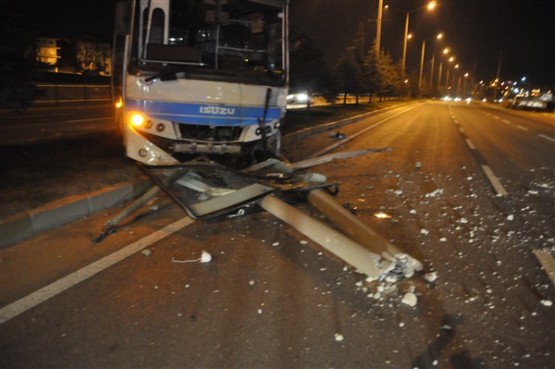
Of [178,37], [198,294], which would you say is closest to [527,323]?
[198,294]

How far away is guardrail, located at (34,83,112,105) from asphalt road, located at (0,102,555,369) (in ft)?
74.9

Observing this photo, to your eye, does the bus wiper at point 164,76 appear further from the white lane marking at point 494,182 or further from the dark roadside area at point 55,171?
the white lane marking at point 494,182

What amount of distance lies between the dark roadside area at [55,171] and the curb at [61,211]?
144 millimetres

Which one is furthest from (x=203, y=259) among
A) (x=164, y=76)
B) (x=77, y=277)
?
(x=164, y=76)

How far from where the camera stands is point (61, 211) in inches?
236

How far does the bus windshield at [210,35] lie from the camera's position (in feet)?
23.6

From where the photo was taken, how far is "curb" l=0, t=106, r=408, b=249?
5330mm

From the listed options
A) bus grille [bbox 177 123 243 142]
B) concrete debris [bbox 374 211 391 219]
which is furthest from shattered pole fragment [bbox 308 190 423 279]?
bus grille [bbox 177 123 243 142]

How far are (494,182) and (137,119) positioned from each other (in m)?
6.86

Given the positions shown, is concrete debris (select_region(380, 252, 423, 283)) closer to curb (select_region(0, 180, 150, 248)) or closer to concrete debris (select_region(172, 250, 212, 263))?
concrete debris (select_region(172, 250, 212, 263))

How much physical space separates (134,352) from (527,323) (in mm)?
3033

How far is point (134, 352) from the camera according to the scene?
11.1ft

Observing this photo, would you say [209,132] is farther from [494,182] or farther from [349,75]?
[349,75]

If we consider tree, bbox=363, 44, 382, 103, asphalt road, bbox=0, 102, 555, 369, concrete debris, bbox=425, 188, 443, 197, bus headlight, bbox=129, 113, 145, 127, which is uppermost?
tree, bbox=363, 44, 382, 103
